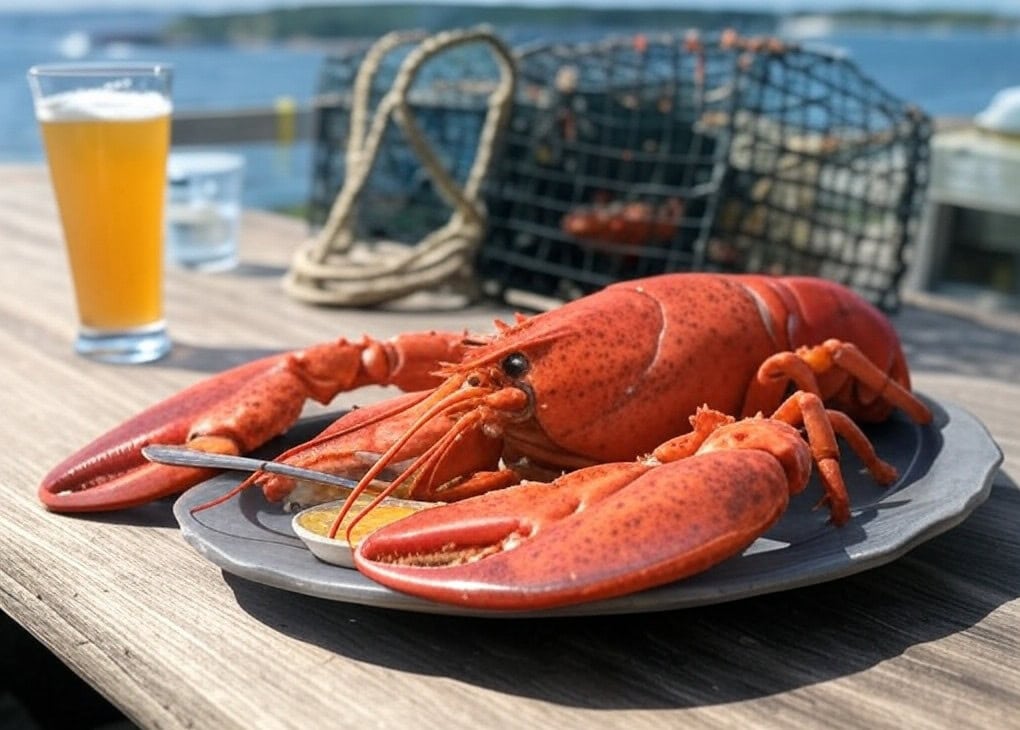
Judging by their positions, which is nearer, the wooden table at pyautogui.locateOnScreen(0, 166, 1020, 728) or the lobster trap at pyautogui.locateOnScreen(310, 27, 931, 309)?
the wooden table at pyautogui.locateOnScreen(0, 166, 1020, 728)

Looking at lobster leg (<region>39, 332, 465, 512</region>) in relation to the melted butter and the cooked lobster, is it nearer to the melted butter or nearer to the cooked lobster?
the cooked lobster

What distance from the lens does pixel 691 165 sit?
7.75 feet

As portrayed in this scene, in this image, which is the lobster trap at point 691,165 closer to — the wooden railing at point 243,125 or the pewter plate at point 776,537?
the pewter plate at point 776,537

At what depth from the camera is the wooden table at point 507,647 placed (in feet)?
2.88

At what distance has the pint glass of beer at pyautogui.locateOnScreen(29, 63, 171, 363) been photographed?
5.73 ft

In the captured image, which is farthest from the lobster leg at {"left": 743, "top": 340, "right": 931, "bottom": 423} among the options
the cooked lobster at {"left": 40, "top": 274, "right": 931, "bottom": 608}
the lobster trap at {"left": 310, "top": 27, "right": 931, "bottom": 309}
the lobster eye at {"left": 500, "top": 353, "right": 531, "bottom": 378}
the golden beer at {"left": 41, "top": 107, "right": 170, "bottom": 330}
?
the golden beer at {"left": 41, "top": 107, "right": 170, "bottom": 330}

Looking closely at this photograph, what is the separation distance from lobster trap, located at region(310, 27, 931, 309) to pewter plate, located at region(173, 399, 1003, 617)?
101 cm

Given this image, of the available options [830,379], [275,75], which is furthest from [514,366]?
[275,75]

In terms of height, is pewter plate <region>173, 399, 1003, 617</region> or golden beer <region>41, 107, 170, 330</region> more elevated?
golden beer <region>41, 107, 170, 330</region>

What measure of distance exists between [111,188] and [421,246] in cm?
77

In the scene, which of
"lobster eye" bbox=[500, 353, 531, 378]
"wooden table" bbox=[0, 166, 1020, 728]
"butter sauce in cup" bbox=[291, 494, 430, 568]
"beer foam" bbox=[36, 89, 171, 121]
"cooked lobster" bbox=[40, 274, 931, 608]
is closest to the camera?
"wooden table" bbox=[0, 166, 1020, 728]

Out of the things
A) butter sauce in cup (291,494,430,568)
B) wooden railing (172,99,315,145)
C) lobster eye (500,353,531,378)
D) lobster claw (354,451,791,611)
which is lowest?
butter sauce in cup (291,494,430,568)

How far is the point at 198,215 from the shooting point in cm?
273

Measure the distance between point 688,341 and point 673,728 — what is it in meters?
0.59
